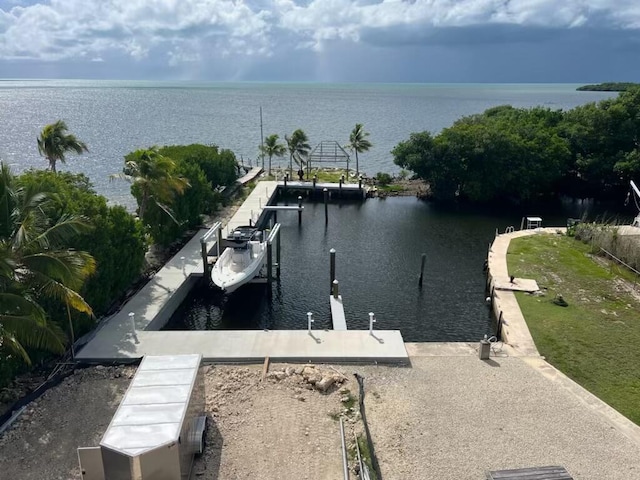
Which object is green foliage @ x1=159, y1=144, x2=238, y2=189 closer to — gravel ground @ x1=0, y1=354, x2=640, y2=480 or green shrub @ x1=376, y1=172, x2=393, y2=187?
green shrub @ x1=376, y1=172, x2=393, y2=187

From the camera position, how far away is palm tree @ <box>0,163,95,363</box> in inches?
525

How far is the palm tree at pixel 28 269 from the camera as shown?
13.3 metres

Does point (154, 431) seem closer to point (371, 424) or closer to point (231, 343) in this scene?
point (371, 424)

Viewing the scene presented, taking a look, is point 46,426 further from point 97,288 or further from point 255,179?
point 255,179

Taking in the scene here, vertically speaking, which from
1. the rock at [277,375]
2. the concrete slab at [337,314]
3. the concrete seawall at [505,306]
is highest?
the rock at [277,375]

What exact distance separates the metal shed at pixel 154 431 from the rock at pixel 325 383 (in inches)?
168

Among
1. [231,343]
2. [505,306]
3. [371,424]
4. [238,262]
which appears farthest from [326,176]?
[371,424]

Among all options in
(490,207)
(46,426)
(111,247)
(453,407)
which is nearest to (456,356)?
(453,407)

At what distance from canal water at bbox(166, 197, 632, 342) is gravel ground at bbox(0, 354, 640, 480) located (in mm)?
6580

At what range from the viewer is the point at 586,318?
23922 mm

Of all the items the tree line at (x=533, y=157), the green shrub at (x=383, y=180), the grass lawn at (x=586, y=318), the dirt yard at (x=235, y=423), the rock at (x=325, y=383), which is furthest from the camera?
the green shrub at (x=383, y=180)

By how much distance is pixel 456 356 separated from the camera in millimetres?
20062

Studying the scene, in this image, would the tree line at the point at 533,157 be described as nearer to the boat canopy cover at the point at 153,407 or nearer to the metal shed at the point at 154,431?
the boat canopy cover at the point at 153,407

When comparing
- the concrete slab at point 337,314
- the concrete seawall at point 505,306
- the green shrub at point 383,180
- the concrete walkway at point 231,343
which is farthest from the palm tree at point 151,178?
the green shrub at point 383,180
